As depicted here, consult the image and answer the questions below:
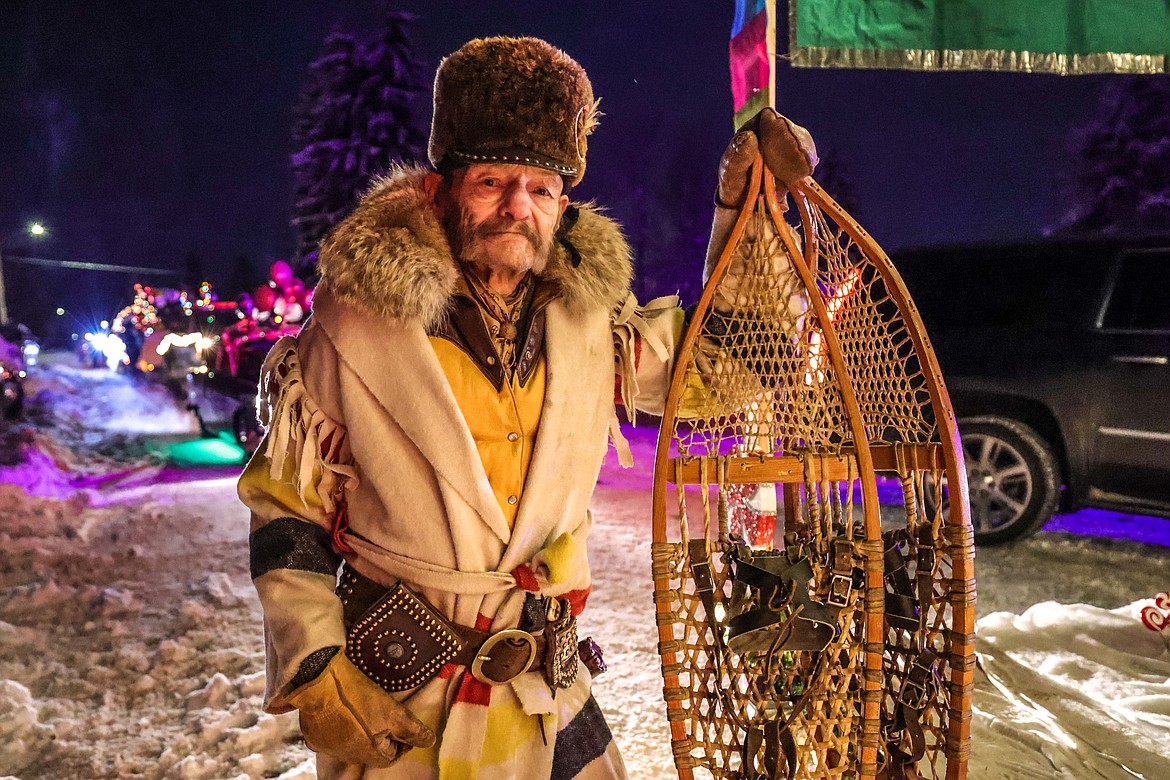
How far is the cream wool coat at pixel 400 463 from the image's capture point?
1575 mm

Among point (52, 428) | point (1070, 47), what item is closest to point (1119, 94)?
point (1070, 47)

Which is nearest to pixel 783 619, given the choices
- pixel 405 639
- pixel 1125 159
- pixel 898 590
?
pixel 898 590

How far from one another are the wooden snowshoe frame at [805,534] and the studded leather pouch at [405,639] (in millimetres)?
517

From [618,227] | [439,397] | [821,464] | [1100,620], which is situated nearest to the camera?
[439,397]

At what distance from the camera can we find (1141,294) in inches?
182

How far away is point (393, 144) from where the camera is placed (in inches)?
665

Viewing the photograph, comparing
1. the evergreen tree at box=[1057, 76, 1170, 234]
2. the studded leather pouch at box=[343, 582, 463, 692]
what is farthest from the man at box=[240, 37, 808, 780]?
the evergreen tree at box=[1057, 76, 1170, 234]

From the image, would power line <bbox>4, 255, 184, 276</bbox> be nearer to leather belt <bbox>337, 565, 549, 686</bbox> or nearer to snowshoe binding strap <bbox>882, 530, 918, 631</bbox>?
leather belt <bbox>337, 565, 549, 686</bbox>

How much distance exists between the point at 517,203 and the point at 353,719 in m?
1.20

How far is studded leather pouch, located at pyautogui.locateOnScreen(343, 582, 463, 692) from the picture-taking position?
1.60 m

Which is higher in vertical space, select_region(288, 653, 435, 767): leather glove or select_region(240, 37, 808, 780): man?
select_region(240, 37, 808, 780): man

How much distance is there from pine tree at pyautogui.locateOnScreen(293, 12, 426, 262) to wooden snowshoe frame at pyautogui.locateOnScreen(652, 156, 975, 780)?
15.9 m

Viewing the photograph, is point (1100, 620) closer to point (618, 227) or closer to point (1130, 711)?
point (1130, 711)

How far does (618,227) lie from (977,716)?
95.0 inches
